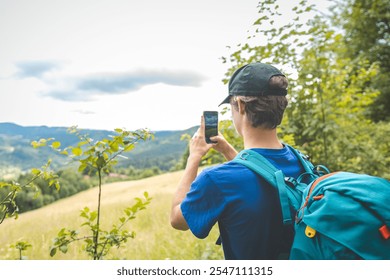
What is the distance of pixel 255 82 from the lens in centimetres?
145

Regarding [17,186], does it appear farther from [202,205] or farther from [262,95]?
[262,95]

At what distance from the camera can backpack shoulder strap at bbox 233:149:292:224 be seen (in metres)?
1.29

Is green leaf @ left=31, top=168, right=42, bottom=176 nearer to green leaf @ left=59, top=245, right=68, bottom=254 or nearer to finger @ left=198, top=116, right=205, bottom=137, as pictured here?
green leaf @ left=59, top=245, right=68, bottom=254

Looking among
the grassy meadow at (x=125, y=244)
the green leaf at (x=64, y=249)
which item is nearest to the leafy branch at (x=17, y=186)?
the green leaf at (x=64, y=249)

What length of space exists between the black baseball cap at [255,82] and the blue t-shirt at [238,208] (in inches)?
13.6

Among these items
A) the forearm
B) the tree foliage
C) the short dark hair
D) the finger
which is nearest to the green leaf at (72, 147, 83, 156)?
the finger

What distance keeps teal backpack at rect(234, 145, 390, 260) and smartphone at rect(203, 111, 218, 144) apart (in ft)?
1.35

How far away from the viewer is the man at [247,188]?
1287mm

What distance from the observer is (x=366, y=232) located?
3.81ft

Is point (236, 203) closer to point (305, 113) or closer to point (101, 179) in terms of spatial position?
point (101, 179)

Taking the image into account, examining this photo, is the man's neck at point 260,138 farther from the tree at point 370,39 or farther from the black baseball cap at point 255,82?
the tree at point 370,39

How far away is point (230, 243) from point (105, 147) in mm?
824

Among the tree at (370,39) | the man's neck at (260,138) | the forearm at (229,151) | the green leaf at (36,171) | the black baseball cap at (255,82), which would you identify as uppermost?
the tree at (370,39)

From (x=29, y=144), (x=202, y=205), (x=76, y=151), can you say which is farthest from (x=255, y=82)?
(x=29, y=144)
